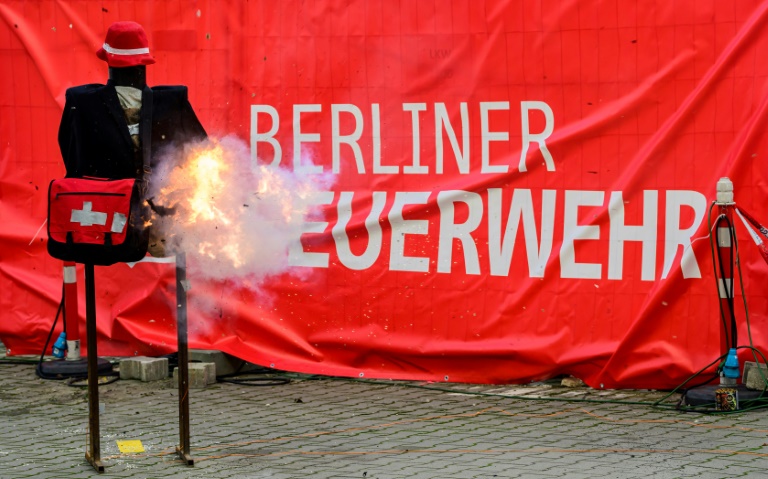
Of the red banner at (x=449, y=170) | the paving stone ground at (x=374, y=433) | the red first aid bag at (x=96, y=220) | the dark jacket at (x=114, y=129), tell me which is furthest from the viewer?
the red banner at (x=449, y=170)

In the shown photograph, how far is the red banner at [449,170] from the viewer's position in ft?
26.6

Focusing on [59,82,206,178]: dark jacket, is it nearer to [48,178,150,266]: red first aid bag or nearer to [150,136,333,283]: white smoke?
[150,136,333,283]: white smoke

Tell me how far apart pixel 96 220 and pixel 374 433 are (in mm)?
2081

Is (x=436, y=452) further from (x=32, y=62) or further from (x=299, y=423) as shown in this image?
(x=32, y=62)

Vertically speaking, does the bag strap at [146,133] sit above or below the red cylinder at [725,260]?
above

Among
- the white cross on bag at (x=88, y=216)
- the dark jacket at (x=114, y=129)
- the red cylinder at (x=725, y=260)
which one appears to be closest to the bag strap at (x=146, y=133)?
the dark jacket at (x=114, y=129)

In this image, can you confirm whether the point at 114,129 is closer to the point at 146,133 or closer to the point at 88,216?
the point at 146,133

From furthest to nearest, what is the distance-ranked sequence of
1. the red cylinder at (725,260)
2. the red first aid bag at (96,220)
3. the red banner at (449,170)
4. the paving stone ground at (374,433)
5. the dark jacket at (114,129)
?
the red banner at (449,170) → the red cylinder at (725,260) → the dark jacket at (114,129) → the paving stone ground at (374,433) → the red first aid bag at (96,220)

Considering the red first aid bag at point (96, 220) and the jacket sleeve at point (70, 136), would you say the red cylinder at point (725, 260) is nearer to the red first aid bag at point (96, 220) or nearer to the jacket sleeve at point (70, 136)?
the red first aid bag at point (96, 220)

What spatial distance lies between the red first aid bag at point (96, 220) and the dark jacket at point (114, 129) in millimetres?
205

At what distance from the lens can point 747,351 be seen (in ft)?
26.2

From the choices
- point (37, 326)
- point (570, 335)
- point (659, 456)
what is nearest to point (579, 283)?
point (570, 335)

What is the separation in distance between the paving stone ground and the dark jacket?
154cm

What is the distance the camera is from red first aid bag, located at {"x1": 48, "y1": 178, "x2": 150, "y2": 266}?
6125 millimetres
